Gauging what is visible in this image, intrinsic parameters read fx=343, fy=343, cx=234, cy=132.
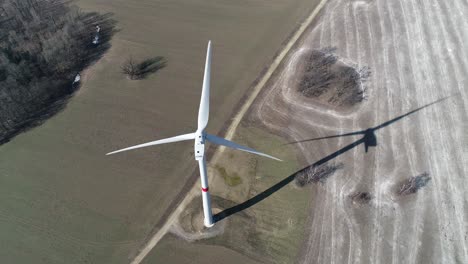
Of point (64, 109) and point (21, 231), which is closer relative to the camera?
point (21, 231)

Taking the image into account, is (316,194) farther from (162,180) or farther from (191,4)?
(191,4)

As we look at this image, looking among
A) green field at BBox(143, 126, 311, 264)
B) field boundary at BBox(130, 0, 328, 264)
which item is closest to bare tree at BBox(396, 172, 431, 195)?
green field at BBox(143, 126, 311, 264)

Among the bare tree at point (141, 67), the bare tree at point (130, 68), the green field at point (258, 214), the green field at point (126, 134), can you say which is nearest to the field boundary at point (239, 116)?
the green field at point (258, 214)

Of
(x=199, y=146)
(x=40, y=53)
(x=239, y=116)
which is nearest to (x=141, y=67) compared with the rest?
(x=40, y=53)

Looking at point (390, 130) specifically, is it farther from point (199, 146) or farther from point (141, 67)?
point (141, 67)

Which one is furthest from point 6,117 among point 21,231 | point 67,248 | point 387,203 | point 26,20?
point 387,203

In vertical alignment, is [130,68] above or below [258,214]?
above
